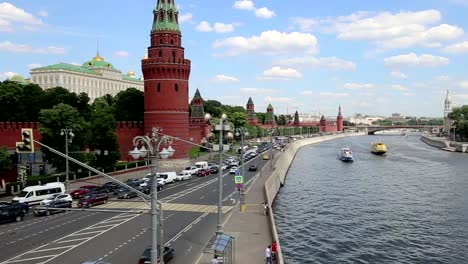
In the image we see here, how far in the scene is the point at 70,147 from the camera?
2169 inches

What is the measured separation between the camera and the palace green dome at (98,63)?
626 ft

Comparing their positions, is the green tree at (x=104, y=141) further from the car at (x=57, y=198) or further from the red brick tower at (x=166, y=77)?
the car at (x=57, y=198)

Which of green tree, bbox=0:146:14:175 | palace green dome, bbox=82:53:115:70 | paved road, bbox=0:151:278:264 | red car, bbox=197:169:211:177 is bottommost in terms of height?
paved road, bbox=0:151:278:264

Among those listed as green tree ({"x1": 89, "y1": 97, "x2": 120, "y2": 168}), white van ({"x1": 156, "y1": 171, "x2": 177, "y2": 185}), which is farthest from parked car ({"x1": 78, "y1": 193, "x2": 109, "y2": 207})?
green tree ({"x1": 89, "y1": 97, "x2": 120, "y2": 168})

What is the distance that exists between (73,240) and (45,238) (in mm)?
2209

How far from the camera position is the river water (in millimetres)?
31797

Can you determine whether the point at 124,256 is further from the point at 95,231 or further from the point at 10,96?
the point at 10,96

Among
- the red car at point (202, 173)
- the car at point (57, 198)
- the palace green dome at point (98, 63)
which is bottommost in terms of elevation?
the red car at point (202, 173)

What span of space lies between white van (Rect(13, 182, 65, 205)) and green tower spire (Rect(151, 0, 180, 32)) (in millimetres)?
35700

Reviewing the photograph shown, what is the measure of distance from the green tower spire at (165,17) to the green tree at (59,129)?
2177 centimetres

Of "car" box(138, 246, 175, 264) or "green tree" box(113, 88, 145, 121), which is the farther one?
"green tree" box(113, 88, 145, 121)

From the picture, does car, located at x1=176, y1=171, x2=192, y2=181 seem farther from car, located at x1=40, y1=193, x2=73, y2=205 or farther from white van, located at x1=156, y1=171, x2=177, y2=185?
car, located at x1=40, y1=193, x2=73, y2=205

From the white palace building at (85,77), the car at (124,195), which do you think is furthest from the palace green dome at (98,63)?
the car at (124,195)

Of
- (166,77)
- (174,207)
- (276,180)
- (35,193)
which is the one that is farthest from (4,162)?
(276,180)
